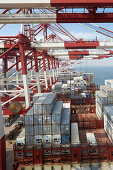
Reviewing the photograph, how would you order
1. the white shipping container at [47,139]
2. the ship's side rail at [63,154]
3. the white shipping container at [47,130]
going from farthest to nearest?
the white shipping container at [47,130], the white shipping container at [47,139], the ship's side rail at [63,154]

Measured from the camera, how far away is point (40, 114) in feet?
54.9

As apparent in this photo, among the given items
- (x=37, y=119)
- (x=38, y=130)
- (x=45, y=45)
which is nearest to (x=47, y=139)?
(x=38, y=130)

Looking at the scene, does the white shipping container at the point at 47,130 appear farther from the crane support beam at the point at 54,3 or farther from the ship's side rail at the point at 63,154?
the crane support beam at the point at 54,3

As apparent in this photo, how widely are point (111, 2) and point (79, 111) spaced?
79.4 feet

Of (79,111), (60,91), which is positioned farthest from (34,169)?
(60,91)

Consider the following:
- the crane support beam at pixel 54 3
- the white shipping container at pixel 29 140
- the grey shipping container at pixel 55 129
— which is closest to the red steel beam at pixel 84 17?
the crane support beam at pixel 54 3

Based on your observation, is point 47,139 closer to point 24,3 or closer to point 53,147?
point 53,147

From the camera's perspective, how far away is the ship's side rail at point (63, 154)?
50.5ft

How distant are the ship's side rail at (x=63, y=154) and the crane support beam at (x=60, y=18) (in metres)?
11.7

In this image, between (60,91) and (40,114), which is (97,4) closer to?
(40,114)

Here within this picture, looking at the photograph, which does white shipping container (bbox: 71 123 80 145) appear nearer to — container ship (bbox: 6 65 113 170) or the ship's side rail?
container ship (bbox: 6 65 113 170)

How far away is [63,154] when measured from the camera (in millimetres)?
16125

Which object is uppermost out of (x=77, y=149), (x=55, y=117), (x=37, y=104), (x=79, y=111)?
(x=37, y=104)

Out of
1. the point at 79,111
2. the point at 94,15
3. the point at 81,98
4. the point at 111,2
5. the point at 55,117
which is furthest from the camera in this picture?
the point at 81,98
